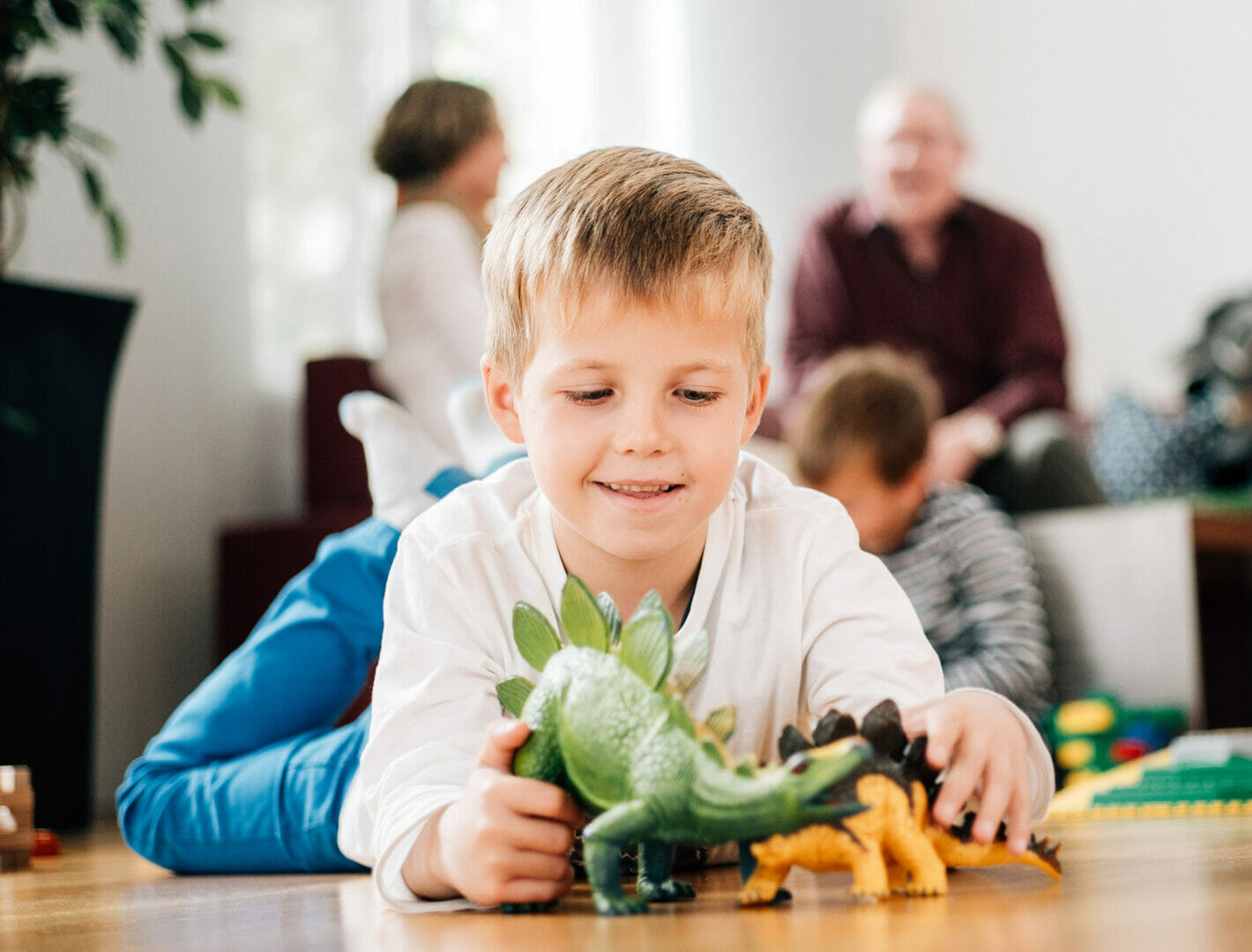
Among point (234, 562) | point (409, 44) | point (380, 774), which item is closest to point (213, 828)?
point (380, 774)

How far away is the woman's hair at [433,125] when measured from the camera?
2.38m

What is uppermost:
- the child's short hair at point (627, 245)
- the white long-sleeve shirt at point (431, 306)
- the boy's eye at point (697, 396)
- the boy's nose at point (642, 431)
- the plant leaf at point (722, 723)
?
the white long-sleeve shirt at point (431, 306)

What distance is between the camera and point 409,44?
3441 millimetres

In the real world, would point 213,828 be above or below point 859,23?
below

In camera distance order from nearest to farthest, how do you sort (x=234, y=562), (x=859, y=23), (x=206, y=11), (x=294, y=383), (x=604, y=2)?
(x=234, y=562), (x=206, y=11), (x=294, y=383), (x=604, y=2), (x=859, y=23)

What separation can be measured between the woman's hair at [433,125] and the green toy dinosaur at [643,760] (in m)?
1.72

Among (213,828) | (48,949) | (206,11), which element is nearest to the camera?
(48,949)

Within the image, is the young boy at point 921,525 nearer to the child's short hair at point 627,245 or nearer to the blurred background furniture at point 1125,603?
the blurred background furniture at point 1125,603

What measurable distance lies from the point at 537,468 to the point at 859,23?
3825mm

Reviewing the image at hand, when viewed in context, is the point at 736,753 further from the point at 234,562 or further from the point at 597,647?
the point at 234,562

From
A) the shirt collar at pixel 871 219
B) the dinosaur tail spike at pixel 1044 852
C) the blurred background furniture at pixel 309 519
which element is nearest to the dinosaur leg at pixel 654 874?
the dinosaur tail spike at pixel 1044 852

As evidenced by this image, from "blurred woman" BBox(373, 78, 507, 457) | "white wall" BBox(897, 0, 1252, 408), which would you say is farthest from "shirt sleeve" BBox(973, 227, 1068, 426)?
"blurred woman" BBox(373, 78, 507, 457)

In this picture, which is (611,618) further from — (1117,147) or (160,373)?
(1117,147)

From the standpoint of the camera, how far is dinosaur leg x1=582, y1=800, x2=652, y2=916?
A: 714 millimetres
